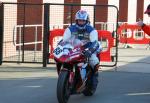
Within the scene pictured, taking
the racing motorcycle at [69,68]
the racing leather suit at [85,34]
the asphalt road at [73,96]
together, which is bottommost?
the asphalt road at [73,96]

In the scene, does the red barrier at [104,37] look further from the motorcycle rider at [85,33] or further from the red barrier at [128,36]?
the red barrier at [128,36]

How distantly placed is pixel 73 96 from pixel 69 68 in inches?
48.8

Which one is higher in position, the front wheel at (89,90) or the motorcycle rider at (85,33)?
the motorcycle rider at (85,33)

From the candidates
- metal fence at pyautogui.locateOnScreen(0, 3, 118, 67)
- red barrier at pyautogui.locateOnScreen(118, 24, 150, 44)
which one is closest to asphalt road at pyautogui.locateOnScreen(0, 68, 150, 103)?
metal fence at pyautogui.locateOnScreen(0, 3, 118, 67)

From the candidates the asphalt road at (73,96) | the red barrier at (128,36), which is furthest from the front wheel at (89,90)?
the red barrier at (128,36)

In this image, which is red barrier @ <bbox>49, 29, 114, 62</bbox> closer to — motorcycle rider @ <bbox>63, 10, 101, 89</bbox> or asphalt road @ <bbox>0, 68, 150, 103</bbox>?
asphalt road @ <bbox>0, 68, 150, 103</bbox>

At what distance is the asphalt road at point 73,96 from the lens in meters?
10.2

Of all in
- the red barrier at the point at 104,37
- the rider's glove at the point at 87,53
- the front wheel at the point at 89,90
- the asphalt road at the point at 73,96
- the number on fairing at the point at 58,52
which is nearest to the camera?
the number on fairing at the point at 58,52

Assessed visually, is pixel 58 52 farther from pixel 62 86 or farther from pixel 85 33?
pixel 85 33

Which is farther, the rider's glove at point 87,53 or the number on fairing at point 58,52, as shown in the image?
the rider's glove at point 87,53

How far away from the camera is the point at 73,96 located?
10539mm

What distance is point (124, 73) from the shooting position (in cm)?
1442

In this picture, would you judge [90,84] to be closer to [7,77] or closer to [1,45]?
[7,77]

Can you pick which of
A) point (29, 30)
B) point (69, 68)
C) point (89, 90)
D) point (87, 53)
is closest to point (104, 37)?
point (89, 90)
